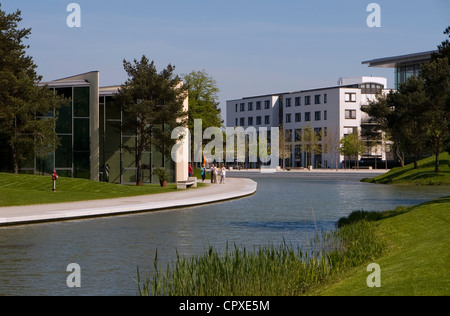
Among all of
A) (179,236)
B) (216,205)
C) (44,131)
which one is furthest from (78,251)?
(44,131)

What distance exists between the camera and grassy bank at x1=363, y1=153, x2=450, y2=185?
64875 mm

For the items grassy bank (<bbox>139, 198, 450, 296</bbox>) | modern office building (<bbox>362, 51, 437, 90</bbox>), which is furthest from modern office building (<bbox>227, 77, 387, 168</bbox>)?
grassy bank (<bbox>139, 198, 450, 296</bbox>)

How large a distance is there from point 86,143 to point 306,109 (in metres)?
110

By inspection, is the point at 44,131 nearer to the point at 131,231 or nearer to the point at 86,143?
the point at 86,143

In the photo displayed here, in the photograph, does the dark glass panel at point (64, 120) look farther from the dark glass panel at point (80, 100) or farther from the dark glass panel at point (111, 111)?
the dark glass panel at point (111, 111)

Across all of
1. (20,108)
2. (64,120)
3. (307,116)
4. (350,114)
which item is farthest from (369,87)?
(20,108)

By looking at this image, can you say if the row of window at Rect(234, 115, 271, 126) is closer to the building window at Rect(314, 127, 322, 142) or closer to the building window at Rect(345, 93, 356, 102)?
the building window at Rect(314, 127, 322, 142)

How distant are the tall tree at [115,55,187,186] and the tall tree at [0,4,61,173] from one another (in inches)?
220

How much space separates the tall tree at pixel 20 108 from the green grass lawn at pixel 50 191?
491 centimetres

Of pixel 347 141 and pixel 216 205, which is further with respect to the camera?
pixel 347 141

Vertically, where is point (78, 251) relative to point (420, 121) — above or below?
below

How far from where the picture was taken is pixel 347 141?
13588 cm

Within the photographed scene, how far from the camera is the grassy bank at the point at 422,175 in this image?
64875mm

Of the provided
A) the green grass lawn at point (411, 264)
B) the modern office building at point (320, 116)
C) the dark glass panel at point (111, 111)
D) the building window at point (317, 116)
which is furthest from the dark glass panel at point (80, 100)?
the building window at point (317, 116)
